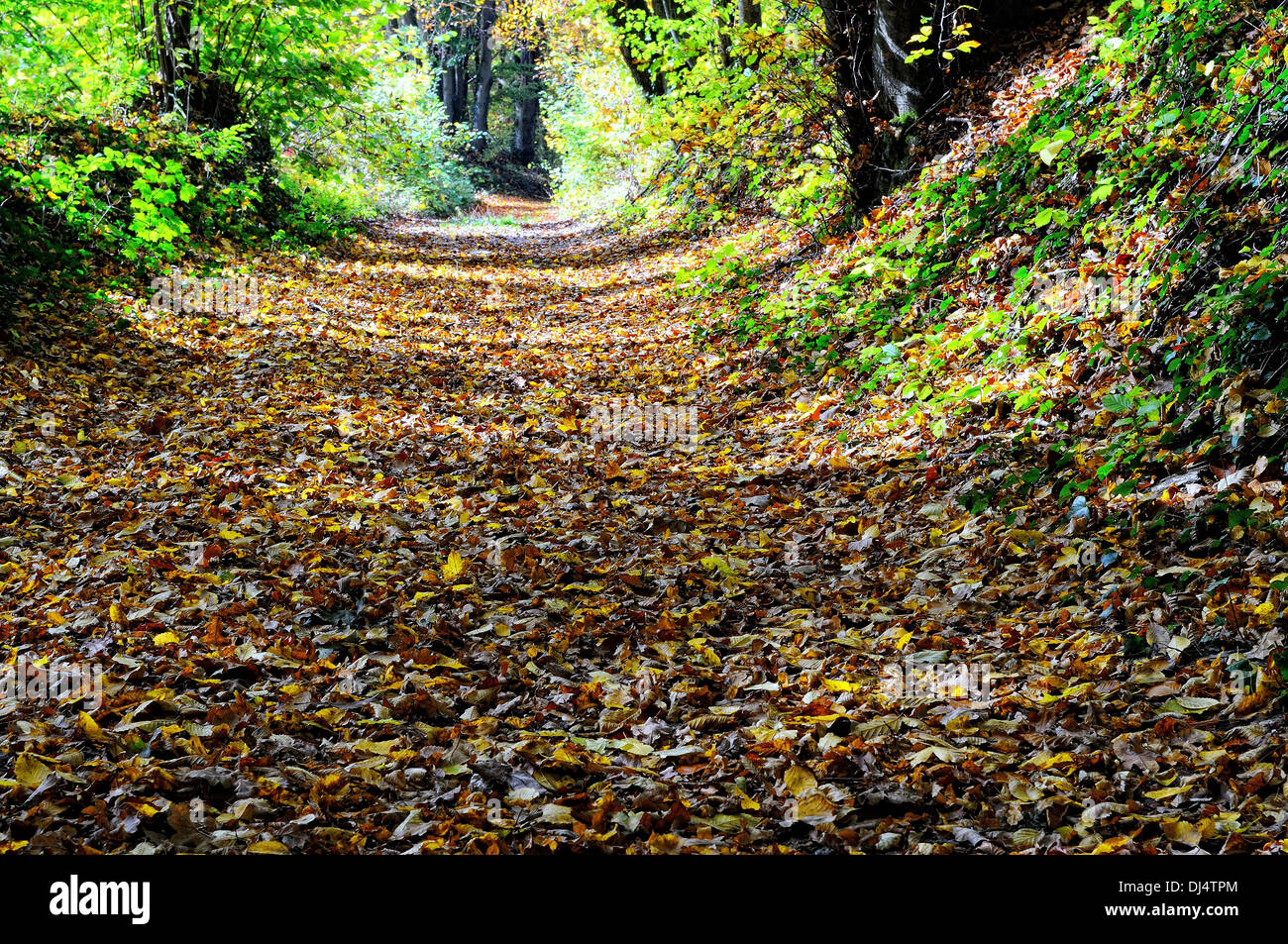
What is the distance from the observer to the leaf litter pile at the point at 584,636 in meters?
2.80

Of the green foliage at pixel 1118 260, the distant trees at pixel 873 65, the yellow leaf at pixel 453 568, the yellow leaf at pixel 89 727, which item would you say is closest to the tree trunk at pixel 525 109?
the distant trees at pixel 873 65

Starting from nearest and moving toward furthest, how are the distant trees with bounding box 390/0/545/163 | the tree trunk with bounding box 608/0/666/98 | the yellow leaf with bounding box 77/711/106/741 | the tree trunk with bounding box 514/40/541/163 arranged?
the yellow leaf with bounding box 77/711/106/741 < the tree trunk with bounding box 608/0/666/98 < the distant trees with bounding box 390/0/545/163 < the tree trunk with bounding box 514/40/541/163

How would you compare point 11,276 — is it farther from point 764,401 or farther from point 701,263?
point 701,263

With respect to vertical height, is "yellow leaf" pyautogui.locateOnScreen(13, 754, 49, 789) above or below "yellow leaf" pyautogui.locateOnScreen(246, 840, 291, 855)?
above

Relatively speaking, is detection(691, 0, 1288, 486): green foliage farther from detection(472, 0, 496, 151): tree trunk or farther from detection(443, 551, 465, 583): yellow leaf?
detection(472, 0, 496, 151): tree trunk

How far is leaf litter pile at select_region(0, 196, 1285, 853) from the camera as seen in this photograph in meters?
2.80

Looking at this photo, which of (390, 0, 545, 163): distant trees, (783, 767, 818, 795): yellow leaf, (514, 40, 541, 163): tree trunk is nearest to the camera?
(783, 767, 818, 795): yellow leaf

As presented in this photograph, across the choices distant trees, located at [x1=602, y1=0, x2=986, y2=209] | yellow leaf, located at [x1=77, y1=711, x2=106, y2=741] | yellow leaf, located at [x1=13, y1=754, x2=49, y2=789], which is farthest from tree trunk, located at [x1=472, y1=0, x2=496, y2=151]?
yellow leaf, located at [x1=13, y1=754, x2=49, y2=789]

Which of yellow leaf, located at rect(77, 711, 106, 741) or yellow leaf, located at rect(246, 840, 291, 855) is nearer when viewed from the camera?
yellow leaf, located at rect(246, 840, 291, 855)

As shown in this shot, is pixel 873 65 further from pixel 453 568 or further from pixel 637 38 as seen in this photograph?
pixel 637 38
